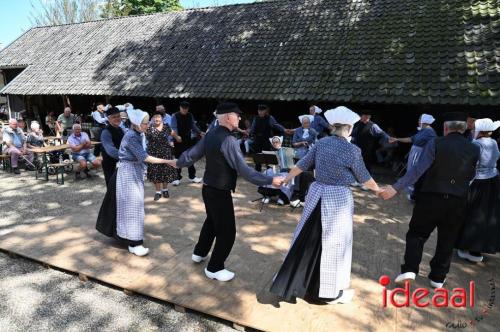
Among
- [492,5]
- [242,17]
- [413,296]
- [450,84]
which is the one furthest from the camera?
[242,17]

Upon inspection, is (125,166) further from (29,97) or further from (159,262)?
(29,97)

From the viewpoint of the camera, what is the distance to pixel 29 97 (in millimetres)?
18016

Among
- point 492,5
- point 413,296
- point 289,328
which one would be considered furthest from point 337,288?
point 492,5

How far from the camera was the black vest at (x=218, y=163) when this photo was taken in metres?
3.85

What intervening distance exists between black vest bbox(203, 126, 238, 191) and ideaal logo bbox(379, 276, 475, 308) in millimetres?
2108

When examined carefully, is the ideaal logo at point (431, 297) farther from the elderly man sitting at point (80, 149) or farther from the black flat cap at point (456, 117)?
the elderly man sitting at point (80, 149)

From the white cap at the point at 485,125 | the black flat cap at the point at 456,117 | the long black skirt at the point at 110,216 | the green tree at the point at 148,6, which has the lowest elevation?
the long black skirt at the point at 110,216

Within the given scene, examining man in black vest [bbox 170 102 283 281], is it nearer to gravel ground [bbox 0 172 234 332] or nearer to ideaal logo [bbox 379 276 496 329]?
gravel ground [bbox 0 172 234 332]

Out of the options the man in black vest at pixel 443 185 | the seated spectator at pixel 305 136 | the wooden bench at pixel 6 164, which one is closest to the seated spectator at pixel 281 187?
the seated spectator at pixel 305 136

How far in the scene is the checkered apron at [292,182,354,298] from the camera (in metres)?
3.44

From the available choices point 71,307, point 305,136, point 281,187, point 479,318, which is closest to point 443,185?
point 479,318

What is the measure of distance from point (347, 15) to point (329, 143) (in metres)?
10.1

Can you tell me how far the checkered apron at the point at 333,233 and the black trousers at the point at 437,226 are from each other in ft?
3.08

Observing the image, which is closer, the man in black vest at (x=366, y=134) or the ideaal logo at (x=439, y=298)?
the ideaal logo at (x=439, y=298)
